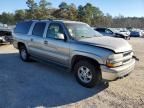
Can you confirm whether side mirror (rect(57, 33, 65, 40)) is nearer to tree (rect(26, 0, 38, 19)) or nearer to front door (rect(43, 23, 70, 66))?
front door (rect(43, 23, 70, 66))

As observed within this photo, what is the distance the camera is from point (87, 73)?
5.67m

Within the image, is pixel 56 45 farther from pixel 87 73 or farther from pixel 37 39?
pixel 87 73

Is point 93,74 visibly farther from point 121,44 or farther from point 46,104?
point 46,104

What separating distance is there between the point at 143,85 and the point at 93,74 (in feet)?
5.43

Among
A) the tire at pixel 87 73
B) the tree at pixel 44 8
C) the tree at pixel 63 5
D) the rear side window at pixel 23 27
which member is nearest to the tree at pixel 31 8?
the tree at pixel 44 8

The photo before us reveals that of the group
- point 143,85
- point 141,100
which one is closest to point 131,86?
point 143,85

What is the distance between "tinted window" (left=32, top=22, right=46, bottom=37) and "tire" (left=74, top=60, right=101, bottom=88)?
7.24 ft

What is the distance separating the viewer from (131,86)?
5.90m

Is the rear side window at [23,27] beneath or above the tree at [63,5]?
beneath

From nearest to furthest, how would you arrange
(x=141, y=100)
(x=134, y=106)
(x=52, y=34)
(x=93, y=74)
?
1. (x=134, y=106)
2. (x=141, y=100)
3. (x=93, y=74)
4. (x=52, y=34)

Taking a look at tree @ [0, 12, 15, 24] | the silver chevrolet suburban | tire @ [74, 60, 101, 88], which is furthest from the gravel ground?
tree @ [0, 12, 15, 24]

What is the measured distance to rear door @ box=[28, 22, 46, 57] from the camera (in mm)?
7379

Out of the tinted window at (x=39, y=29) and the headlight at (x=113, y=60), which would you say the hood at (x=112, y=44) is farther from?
the tinted window at (x=39, y=29)

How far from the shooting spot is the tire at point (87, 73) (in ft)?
17.9
